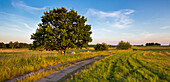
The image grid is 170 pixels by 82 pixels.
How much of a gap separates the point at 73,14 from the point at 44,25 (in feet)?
19.0

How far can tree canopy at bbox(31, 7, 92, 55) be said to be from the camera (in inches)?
618

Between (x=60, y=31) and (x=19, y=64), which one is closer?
(x=19, y=64)

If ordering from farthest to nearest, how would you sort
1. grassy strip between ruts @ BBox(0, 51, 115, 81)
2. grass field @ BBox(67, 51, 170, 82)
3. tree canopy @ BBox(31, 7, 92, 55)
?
tree canopy @ BBox(31, 7, 92, 55), grassy strip between ruts @ BBox(0, 51, 115, 81), grass field @ BBox(67, 51, 170, 82)

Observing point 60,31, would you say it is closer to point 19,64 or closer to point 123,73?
point 19,64

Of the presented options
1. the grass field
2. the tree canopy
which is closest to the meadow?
the grass field

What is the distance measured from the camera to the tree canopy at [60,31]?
15.7m

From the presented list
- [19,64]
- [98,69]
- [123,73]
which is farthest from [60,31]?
[123,73]

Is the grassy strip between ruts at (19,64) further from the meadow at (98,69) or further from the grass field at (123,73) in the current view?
the grass field at (123,73)

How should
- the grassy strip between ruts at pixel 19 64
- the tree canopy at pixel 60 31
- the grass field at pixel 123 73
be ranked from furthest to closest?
the tree canopy at pixel 60 31
the grassy strip between ruts at pixel 19 64
the grass field at pixel 123 73

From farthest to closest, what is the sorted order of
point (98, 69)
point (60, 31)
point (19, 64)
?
point (60, 31)
point (19, 64)
point (98, 69)

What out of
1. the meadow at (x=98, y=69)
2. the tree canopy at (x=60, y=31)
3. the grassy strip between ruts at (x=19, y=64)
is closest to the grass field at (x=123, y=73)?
the meadow at (x=98, y=69)

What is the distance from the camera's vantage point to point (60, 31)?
15.9m

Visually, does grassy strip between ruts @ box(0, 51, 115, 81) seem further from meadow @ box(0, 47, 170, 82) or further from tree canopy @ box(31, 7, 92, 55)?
tree canopy @ box(31, 7, 92, 55)

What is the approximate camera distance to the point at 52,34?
52.4ft
